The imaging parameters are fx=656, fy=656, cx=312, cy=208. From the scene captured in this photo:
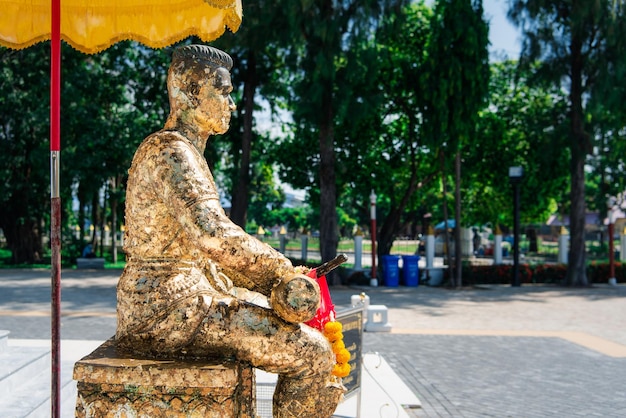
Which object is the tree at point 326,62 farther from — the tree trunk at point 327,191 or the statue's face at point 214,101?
the statue's face at point 214,101

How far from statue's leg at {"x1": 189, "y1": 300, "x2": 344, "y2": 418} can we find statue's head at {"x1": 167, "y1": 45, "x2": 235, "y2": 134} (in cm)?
90

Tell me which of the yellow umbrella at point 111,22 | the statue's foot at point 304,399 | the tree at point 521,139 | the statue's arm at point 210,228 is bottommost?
the statue's foot at point 304,399

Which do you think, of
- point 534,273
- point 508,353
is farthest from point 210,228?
point 534,273

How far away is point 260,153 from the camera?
76.7ft

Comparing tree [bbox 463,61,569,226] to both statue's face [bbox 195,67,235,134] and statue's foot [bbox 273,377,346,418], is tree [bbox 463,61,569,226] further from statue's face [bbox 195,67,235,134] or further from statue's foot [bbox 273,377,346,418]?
statue's foot [bbox 273,377,346,418]

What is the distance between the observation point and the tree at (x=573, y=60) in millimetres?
18484

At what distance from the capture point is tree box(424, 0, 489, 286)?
690 inches

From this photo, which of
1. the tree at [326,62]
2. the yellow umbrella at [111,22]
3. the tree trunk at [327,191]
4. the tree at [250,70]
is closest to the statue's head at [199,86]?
the yellow umbrella at [111,22]

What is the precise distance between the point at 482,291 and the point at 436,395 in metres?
11.4

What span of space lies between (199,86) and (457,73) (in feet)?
50.5

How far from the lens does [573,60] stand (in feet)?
61.6

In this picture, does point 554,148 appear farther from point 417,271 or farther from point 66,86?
point 66,86

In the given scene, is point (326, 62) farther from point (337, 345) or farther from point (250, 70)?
point (337, 345)

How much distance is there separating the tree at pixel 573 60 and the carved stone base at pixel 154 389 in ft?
59.2
